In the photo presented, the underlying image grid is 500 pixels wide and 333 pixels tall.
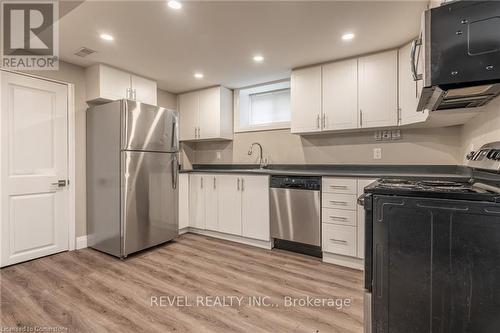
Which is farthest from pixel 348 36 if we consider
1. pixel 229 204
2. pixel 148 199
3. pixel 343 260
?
pixel 148 199

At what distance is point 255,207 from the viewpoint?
3121mm

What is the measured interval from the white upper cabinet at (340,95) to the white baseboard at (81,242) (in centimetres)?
325

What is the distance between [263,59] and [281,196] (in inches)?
62.6

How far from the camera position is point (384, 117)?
2.64 m

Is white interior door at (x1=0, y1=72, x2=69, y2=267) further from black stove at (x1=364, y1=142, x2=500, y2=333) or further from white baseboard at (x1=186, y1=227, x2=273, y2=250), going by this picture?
black stove at (x1=364, y1=142, x2=500, y2=333)

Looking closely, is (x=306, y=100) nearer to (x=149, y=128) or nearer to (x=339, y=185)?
(x=339, y=185)

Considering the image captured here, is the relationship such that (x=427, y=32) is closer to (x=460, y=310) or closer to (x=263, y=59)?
(x=460, y=310)

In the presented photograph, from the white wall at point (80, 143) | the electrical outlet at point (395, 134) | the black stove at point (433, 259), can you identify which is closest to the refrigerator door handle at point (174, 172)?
the white wall at point (80, 143)

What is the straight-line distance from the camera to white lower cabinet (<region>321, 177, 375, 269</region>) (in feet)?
8.17

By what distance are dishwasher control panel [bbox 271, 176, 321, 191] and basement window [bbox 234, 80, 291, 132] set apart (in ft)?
3.12

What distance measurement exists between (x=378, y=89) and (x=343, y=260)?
6.01 ft

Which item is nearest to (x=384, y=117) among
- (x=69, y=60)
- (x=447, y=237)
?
(x=447, y=237)

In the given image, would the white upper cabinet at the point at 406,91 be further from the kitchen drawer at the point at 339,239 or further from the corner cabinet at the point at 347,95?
the kitchen drawer at the point at 339,239

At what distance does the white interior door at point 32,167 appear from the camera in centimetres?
257
